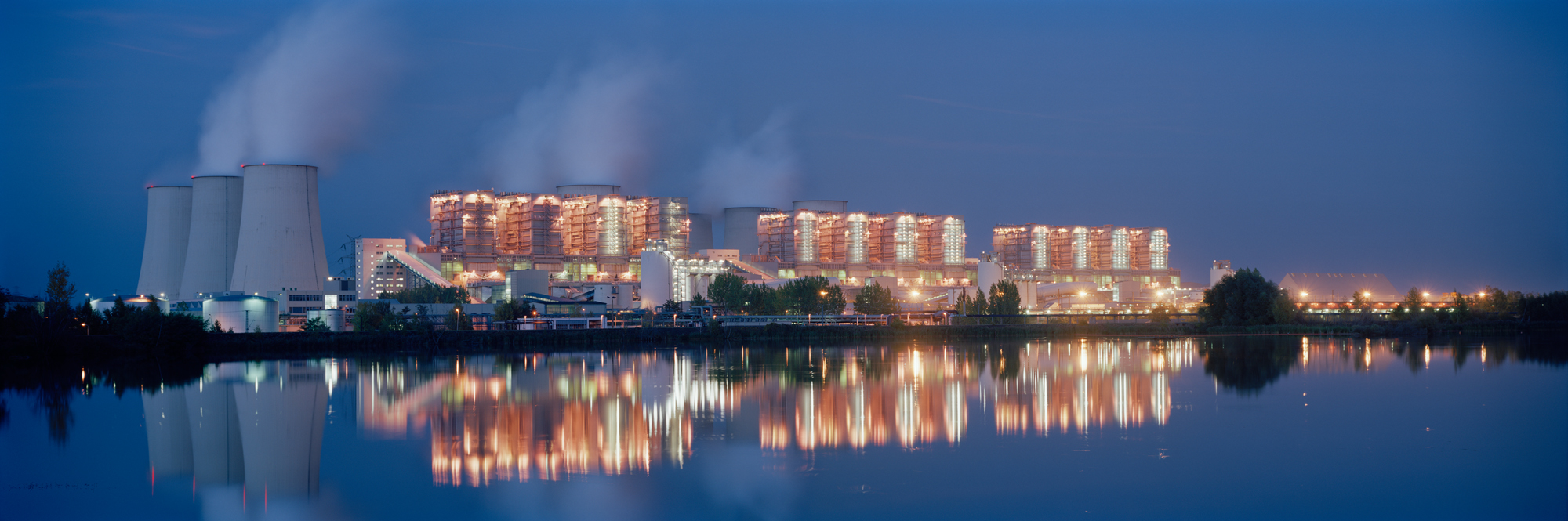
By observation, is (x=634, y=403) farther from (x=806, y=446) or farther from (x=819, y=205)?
(x=819, y=205)

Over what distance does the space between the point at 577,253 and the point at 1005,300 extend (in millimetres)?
23480

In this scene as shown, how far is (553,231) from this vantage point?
195 ft

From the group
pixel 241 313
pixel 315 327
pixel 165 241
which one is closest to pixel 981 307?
pixel 315 327

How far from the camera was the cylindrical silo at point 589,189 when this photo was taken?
60656 mm

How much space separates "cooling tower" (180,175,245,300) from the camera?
43344 millimetres

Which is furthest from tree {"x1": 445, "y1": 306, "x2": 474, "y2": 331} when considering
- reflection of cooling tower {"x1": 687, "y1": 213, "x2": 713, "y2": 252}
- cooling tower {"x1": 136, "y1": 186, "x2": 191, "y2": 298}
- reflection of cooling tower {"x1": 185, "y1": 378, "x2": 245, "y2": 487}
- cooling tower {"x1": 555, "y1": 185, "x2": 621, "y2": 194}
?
reflection of cooling tower {"x1": 687, "y1": 213, "x2": 713, "y2": 252}

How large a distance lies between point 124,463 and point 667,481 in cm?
611

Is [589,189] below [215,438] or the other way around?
the other way around

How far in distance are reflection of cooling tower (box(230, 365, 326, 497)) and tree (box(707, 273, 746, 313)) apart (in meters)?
29.6

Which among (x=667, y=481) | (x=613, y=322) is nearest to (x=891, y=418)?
(x=667, y=481)

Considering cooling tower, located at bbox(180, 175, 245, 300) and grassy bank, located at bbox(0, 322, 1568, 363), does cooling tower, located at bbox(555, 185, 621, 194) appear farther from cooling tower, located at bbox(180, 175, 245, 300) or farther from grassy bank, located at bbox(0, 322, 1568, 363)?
grassy bank, located at bbox(0, 322, 1568, 363)

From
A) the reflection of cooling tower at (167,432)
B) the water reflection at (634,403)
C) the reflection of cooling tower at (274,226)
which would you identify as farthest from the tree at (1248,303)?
the reflection of cooling tower at (167,432)

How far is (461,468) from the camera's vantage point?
1080 centimetres

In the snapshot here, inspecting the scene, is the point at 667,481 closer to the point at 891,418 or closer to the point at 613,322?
the point at 891,418
